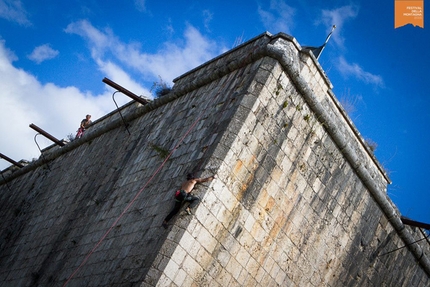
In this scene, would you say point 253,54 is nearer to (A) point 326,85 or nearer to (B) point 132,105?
(A) point 326,85

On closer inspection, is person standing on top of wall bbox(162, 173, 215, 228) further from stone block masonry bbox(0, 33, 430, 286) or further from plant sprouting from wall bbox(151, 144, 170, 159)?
plant sprouting from wall bbox(151, 144, 170, 159)

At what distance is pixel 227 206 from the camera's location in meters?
6.88

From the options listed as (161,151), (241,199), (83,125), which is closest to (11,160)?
(83,125)

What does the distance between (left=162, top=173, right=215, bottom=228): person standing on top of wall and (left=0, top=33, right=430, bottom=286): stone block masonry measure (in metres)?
0.09

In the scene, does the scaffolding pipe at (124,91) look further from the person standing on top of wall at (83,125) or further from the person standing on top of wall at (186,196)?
the person standing on top of wall at (186,196)

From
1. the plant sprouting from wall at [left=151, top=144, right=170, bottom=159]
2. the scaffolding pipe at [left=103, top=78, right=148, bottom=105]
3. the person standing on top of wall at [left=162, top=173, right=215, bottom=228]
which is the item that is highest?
the scaffolding pipe at [left=103, top=78, right=148, bottom=105]

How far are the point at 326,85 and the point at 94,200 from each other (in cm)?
452

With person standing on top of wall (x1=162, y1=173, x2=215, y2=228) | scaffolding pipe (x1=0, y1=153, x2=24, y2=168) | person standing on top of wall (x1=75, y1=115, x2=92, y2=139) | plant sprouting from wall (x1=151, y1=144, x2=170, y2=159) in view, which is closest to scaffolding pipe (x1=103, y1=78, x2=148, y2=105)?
plant sprouting from wall (x1=151, y1=144, x2=170, y2=159)

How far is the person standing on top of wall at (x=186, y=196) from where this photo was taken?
653cm

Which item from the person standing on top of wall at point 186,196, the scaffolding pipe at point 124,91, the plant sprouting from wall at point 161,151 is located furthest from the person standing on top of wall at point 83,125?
the person standing on top of wall at point 186,196

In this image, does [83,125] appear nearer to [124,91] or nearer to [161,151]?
[124,91]

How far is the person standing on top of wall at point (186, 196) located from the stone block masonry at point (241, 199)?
0.09m

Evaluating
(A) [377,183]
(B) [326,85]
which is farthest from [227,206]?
(A) [377,183]

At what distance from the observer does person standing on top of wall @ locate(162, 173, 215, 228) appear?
6.53m
